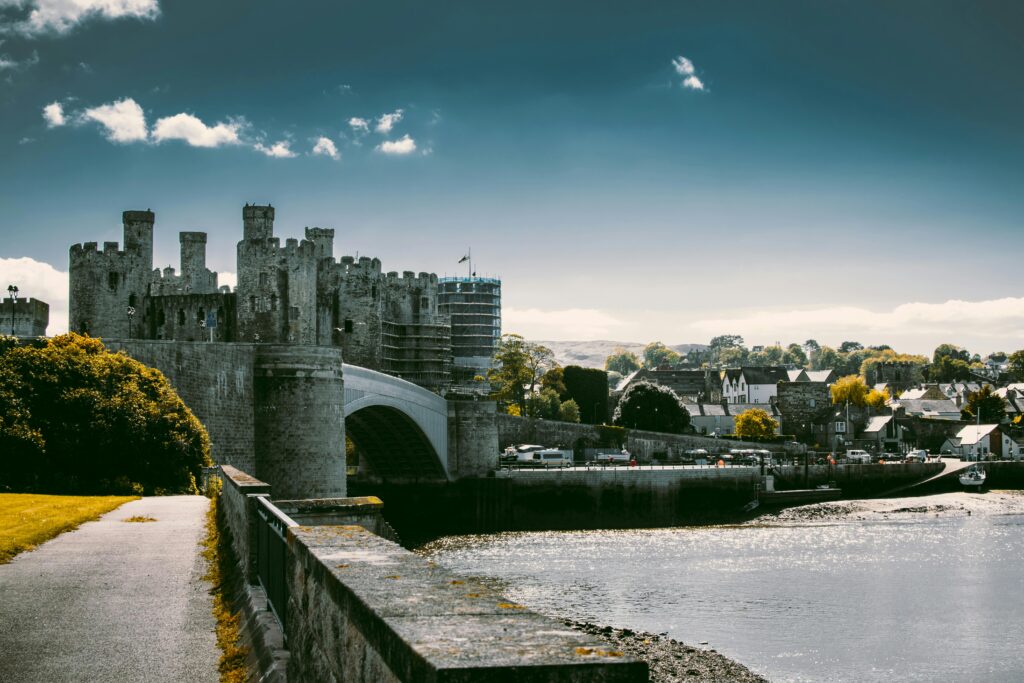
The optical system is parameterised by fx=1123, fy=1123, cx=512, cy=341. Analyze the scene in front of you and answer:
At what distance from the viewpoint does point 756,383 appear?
11731 centimetres

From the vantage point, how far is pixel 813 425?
3681 inches

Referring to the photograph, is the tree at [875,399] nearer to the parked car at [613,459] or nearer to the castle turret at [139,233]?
the parked car at [613,459]

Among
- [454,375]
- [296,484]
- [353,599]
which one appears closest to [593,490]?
[296,484]

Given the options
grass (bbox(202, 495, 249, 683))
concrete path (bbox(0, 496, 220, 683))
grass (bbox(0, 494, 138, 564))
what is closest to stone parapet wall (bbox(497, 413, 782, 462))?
grass (bbox(0, 494, 138, 564))

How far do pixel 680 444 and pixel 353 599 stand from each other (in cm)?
7437

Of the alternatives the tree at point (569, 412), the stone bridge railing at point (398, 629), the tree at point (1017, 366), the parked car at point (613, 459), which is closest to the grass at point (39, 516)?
the stone bridge railing at point (398, 629)

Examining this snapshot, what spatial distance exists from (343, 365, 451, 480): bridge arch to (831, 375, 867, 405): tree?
61119 mm

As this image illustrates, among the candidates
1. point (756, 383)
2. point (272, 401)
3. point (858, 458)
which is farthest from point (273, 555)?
point (756, 383)

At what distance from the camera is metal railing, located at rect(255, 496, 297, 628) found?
26.1ft

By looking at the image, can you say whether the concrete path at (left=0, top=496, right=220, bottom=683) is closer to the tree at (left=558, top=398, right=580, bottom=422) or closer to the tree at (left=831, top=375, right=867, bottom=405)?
the tree at (left=558, top=398, right=580, bottom=422)

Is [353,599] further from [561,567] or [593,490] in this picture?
[593,490]

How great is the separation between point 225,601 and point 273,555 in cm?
303

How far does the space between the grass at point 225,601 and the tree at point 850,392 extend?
97.5 meters

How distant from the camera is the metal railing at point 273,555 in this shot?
795 centimetres
